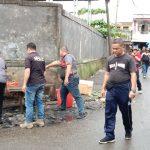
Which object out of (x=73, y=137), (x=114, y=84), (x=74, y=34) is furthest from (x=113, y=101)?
(x=74, y=34)

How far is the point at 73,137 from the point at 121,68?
1.72 metres

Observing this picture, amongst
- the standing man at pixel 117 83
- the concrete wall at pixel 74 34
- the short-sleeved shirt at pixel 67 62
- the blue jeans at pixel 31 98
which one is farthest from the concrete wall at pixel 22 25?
the standing man at pixel 117 83

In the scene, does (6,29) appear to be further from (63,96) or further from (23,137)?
(23,137)

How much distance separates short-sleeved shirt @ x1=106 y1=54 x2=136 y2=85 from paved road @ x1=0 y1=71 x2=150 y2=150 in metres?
1.17

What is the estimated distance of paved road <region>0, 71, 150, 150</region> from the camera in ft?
28.7

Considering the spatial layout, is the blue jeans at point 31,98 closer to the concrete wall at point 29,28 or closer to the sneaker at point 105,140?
the sneaker at point 105,140

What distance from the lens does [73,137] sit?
31.5 feet

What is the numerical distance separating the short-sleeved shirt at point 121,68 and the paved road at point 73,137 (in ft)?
3.83

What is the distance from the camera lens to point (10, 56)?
566 inches

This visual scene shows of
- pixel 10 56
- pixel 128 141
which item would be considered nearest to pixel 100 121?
pixel 128 141

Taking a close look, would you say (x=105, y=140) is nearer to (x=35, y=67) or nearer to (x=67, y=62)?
(x=35, y=67)

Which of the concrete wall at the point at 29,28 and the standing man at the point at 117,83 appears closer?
the standing man at the point at 117,83

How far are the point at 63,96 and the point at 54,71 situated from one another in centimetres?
192

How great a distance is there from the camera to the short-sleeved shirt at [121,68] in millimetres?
8922
